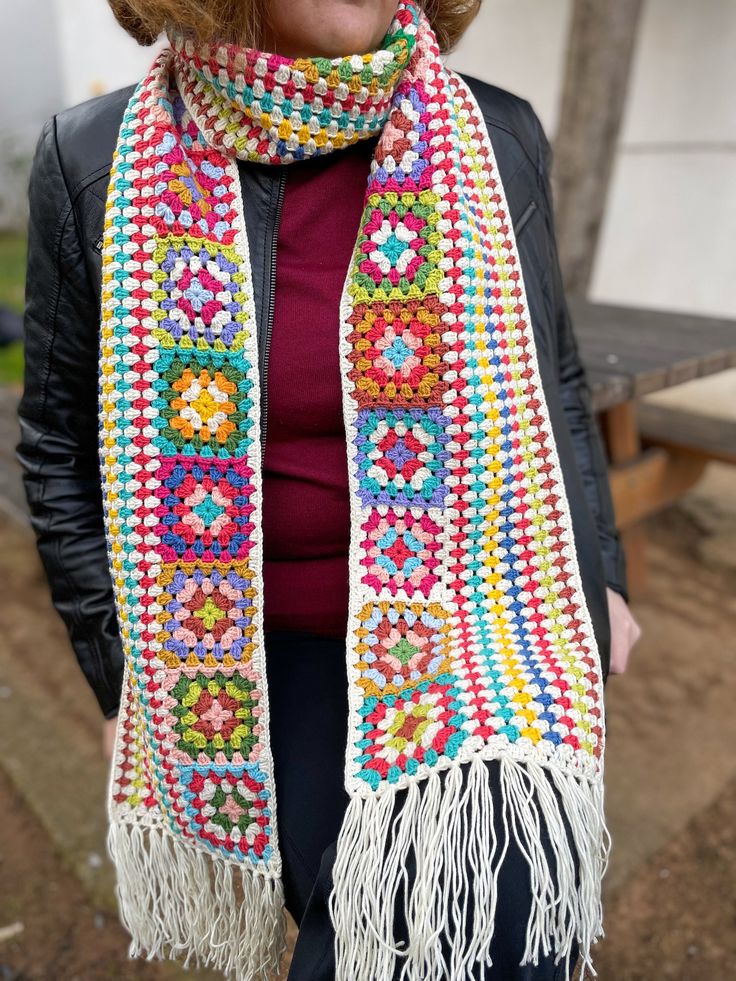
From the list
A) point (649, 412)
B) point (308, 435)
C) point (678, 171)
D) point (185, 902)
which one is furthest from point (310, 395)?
point (678, 171)

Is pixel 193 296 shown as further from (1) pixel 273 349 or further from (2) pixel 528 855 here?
(2) pixel 528 855

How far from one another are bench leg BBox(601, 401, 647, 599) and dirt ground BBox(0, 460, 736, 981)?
11cm

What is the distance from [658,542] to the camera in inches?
134

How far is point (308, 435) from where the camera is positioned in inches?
45.1

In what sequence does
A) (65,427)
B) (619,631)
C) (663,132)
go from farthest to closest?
(663,132) < (619,631) < (65,427)

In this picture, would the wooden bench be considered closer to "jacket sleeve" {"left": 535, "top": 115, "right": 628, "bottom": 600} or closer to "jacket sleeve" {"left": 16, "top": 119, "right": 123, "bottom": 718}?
"jacket sleeve" {"left": 535, "top": 115, "right": 628, "bottom": 600}

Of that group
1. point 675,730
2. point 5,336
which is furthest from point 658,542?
point 5,336

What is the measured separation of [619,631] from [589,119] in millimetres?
2270

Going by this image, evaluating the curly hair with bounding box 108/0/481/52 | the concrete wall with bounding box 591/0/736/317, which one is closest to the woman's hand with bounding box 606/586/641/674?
the curly hair with bounding box 108/0/481/52

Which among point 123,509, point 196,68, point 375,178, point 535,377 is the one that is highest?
point 196,68

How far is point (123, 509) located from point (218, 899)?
56cm

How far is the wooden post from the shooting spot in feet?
9.38

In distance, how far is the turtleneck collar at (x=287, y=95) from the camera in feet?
3.38

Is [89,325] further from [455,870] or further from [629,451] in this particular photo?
[629,451]
